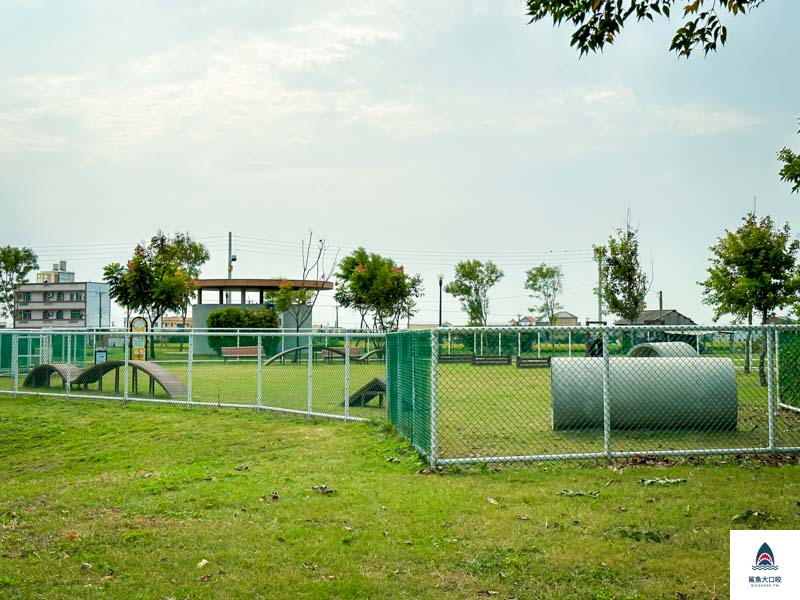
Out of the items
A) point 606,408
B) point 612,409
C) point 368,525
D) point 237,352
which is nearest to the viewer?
point 368,525

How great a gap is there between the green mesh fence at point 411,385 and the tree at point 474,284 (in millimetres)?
51995

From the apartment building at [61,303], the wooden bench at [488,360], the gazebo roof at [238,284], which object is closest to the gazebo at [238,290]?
the gazebo roof at [238,284]

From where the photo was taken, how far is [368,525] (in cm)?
653

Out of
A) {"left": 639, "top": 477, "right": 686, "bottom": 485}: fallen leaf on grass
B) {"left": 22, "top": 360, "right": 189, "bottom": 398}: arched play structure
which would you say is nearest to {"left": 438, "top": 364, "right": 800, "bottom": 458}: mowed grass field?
{"left": 639, "top": 477, "right": 686, "bottom": 485}: fallen leaf on grass

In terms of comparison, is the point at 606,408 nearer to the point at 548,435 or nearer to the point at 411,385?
the point at 548,435

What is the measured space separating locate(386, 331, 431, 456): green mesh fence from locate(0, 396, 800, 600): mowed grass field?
411 mm

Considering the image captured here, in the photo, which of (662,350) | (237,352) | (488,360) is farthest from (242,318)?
(662,350)

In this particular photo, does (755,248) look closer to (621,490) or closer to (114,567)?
(621,490)

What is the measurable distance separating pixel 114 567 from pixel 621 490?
15.4ft

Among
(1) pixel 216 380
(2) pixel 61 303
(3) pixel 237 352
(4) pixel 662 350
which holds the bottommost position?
(1) pixel 216 380

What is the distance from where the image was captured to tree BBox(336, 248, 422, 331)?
51.0 m

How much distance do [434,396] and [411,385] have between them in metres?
1.64

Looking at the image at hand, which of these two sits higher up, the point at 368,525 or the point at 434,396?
the point at 434,396

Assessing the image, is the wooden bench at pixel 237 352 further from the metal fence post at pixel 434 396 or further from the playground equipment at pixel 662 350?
the metal fence post at pixel 434 396
